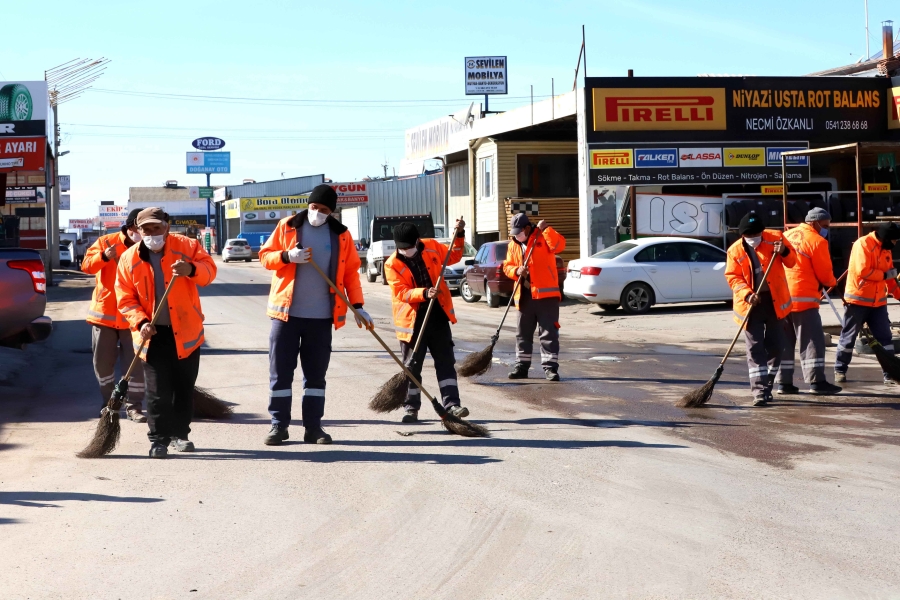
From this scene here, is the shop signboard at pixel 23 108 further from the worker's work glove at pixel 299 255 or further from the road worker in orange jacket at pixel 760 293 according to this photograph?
the worker's work glove at pixel 299 255

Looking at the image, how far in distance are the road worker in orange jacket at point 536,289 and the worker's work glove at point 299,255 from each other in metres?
4.31

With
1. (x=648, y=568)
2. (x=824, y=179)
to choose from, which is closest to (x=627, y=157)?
(x=824, y=179)

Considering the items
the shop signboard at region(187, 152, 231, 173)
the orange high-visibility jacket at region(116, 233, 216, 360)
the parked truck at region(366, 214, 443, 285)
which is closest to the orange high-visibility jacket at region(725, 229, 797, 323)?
the orange high-visibility jacket at region(116, 233, 216, 360)

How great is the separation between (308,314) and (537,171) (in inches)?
996

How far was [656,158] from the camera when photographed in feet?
85.9

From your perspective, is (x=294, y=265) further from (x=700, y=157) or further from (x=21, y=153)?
Result: (x=21, y=153)

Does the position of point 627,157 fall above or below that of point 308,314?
above

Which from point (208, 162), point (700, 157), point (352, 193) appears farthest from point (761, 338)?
point (208, 162)

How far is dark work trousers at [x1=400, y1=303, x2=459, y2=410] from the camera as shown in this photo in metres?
8.92

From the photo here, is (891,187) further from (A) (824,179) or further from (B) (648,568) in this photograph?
(B) (648,568)

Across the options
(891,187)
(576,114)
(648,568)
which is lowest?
(648,568)

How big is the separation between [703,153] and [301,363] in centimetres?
2052

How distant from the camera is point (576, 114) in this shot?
87.8 feet

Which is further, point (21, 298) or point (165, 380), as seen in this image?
point (21, 298)
